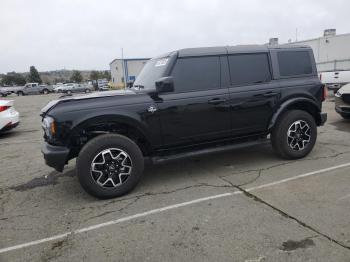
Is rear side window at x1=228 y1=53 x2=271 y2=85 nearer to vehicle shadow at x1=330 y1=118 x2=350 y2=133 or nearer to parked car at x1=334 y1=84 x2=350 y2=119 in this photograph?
vehicle shadow at x1=330 y1=118 x2=350 y2=133

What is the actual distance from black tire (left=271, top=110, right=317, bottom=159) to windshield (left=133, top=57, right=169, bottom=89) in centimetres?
214

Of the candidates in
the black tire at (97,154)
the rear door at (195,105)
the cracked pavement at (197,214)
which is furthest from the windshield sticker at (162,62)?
the cracked pavement at (197,214)

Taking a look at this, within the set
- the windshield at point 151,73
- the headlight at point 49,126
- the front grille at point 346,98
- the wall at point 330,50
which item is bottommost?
the front grille at point 346,98

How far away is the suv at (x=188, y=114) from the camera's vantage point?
14.4ft

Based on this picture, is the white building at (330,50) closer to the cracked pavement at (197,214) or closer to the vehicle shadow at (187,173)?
the vehicle shadow at (187,173)

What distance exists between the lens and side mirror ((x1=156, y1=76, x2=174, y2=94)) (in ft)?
14.9

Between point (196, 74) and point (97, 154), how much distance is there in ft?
6.27

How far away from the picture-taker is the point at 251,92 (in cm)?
530

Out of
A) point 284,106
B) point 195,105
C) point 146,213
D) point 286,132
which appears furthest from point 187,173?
point 284,106

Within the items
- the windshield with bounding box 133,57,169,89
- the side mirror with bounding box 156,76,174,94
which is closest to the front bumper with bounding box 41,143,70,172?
the side mirror with bounding box 156,76,174,94

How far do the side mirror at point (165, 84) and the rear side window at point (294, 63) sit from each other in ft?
6.94

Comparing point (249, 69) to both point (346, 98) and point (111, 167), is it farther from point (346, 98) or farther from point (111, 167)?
point (346, 98)

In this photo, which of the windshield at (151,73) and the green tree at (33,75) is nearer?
the windshield at (151,73)

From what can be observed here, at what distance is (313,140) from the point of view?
586cm
